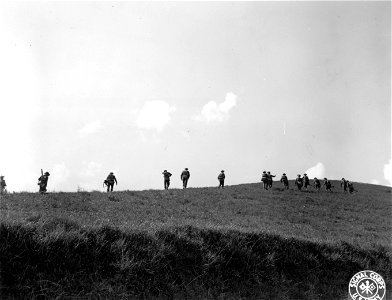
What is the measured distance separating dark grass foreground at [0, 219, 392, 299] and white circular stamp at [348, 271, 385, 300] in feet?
1.54

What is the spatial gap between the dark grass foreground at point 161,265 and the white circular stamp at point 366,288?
0.47 metres

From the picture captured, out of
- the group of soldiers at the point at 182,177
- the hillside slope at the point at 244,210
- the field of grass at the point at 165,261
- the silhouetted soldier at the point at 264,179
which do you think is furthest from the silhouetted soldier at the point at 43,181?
the silhouetted soldier at the point at 264,179

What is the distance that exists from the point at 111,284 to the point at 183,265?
194 cm

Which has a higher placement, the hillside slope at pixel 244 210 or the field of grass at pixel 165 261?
the hillside slope at pixel 244 210

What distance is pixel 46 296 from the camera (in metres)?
6.07

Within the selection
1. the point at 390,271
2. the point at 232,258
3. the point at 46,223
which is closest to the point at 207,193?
the point at 390,271

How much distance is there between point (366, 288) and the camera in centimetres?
962

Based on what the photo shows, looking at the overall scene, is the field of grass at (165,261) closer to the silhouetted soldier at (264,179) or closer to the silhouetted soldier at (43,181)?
the silhouetted soldier at (43,181)

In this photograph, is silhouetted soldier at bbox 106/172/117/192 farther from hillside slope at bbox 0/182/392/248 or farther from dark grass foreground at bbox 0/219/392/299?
dark grass foreground at bbox 0/219/392/299

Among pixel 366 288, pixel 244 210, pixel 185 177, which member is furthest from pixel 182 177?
pixel 366 288

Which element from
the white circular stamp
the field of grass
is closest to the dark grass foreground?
the field of grass

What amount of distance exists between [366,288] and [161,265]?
18.6 feet

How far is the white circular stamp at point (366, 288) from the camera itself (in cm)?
919

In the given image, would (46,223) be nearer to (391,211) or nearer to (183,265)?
(183,265)
